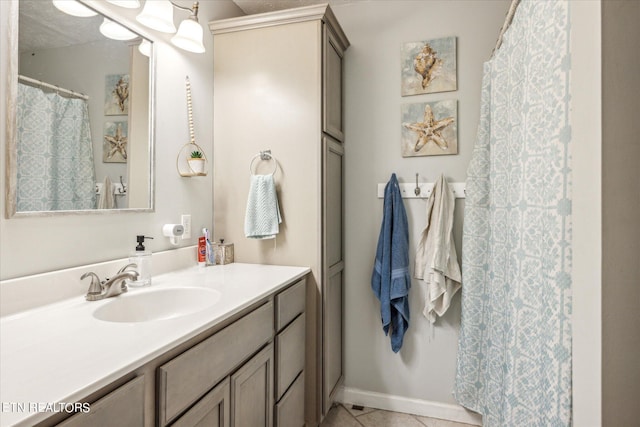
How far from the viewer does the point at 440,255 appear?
199 cm

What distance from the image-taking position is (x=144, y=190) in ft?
5.10

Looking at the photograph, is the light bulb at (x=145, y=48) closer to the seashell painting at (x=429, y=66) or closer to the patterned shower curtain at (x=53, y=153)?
the patterned shower curtain at (x=53, y=153)

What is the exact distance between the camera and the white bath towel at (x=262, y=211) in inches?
71.6

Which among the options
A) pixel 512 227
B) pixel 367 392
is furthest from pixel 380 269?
pixel 512 227

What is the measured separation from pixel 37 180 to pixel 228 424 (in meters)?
0.97

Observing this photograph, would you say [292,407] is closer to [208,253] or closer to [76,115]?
[208,253]

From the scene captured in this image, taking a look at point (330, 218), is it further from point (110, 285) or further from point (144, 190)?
point (110, 285)

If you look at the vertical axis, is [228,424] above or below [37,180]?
below

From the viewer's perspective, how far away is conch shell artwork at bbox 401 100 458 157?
6.80 ft

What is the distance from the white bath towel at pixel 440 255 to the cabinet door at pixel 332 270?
51 centimetres

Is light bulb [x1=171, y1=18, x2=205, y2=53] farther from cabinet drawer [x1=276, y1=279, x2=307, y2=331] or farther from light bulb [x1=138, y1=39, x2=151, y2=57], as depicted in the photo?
cabinet drawer [x1=276, y1=279, x2=307, y2=331]

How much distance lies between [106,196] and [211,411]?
2.92 ft

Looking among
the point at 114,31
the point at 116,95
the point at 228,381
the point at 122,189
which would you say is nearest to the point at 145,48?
the point at 114,31

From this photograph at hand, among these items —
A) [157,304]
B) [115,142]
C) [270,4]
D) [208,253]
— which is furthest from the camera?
[270,4]
